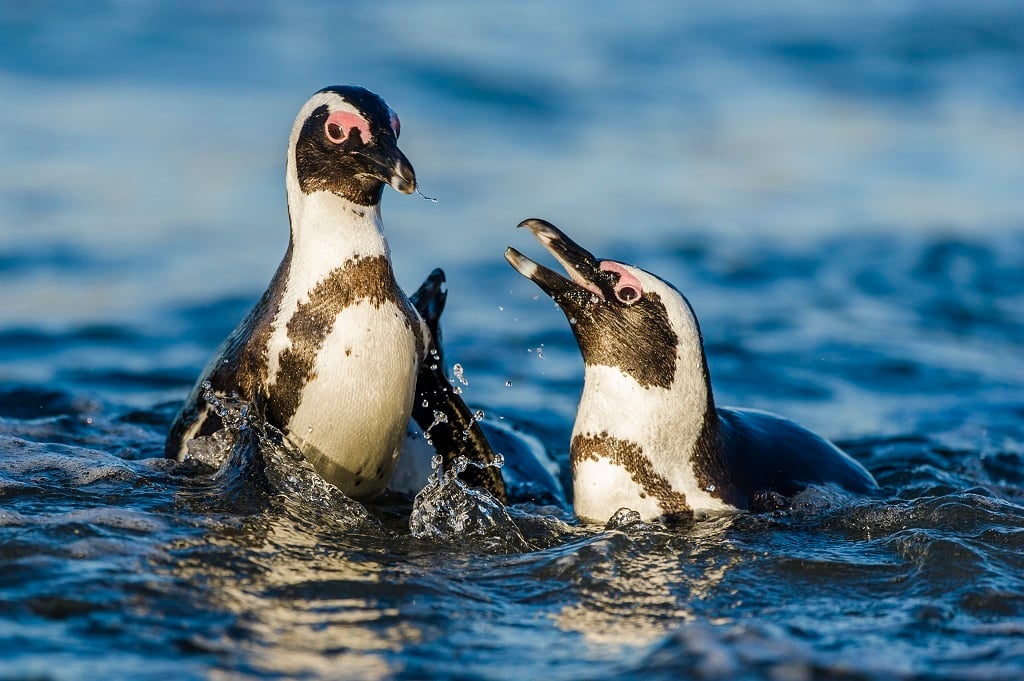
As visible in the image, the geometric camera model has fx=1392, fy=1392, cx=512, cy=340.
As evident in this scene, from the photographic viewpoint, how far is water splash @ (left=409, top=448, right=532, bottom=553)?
18.5 ft

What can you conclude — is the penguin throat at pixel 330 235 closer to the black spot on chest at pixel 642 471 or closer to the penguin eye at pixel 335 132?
the penguin eye at pixel 335 132

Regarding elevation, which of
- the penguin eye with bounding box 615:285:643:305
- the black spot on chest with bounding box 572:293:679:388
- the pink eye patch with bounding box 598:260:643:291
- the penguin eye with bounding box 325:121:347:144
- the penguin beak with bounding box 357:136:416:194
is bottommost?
the black spot on chest with bounding box 572:293:679:388

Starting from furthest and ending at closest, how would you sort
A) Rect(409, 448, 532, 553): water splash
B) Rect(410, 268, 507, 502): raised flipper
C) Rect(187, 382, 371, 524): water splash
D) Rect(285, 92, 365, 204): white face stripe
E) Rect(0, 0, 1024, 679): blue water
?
Rect(410, 268, 507, 502): raised flipper
Rect(285, 92, 365, 204): white face stripe
Rect(187, 382, 371, 524): water splash
Rect(409, 448, 532, 553): water splash
Rect(0, 0, 1024, 679): blue water

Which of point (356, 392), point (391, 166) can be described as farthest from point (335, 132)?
point (356, 392)

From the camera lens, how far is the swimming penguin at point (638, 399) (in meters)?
5.88

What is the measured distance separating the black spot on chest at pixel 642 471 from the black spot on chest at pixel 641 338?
0.28 meters

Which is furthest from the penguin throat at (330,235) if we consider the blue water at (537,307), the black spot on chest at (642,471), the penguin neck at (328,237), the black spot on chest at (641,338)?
the black spot on chest at (642,471)

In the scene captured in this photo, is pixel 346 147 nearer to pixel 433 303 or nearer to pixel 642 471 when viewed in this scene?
pixel 433 303

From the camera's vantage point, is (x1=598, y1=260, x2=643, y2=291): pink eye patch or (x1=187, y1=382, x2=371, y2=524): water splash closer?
(x1=187, y1=382, x2=371, y2=524): water splash

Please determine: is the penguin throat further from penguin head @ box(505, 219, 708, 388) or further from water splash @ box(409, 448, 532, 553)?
water splash @ box(409, 448, 532, 553)

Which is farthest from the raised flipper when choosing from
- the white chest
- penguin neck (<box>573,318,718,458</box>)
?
penguin neck (<box>573,318,718,458</box>)

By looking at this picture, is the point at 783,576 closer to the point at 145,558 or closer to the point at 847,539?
the point at 847,539

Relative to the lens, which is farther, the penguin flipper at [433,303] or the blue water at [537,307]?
the penguin flipper at [433,303]

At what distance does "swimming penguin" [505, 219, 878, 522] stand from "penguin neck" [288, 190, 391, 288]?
24.4 inches
